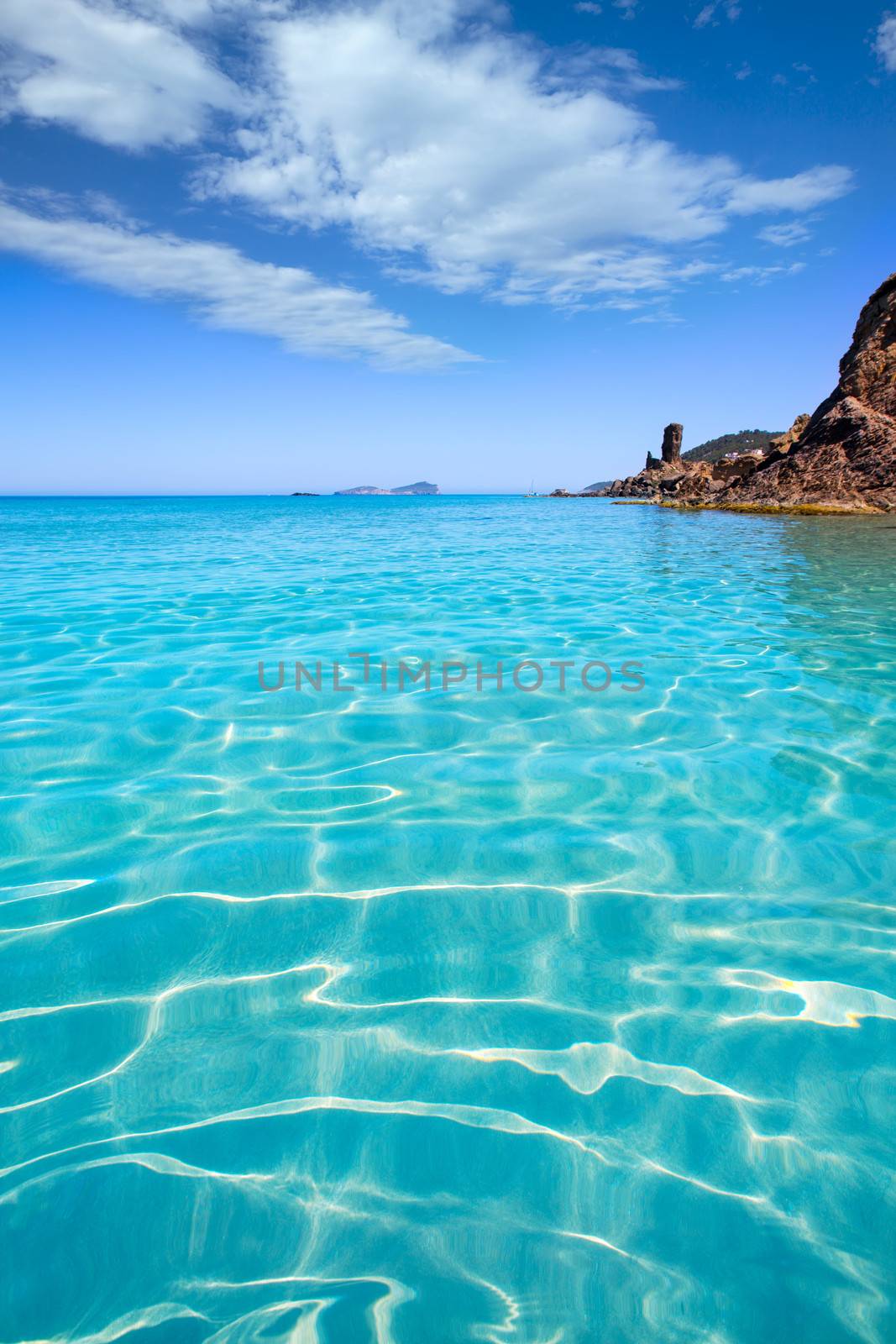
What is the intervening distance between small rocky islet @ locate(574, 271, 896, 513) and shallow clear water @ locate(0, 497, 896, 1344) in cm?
2501

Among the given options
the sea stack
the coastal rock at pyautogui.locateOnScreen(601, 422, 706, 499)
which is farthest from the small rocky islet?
the sea stack

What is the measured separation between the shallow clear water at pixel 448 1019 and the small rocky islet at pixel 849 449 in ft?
82.1

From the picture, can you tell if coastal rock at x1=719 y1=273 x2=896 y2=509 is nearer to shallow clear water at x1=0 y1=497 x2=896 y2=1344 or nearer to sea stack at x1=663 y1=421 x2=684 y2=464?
shallow clear water at x1=0 y1=497 x2=896 y2=1344

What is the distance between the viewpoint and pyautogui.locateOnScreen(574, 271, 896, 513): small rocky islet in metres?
24.9

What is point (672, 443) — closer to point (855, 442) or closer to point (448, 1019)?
point (855, 442)

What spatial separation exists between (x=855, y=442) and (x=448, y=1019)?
3033cm

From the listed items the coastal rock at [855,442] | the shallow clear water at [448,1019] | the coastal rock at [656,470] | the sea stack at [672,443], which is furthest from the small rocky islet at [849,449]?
the sea stack at [672,443]

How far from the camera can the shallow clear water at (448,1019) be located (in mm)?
1469

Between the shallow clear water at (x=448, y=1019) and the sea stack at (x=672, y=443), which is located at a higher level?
the sea stack at (x=672, y=443)

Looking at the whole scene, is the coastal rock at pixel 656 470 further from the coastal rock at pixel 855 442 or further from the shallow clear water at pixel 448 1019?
the shallow clear water at pixel 448 1019

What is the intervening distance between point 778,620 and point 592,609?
2.38m

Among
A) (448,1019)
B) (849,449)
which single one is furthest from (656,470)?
(448,1019)

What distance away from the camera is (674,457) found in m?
79.2

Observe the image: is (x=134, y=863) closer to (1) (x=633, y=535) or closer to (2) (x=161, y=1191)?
(2) (x=161, y=1191)
